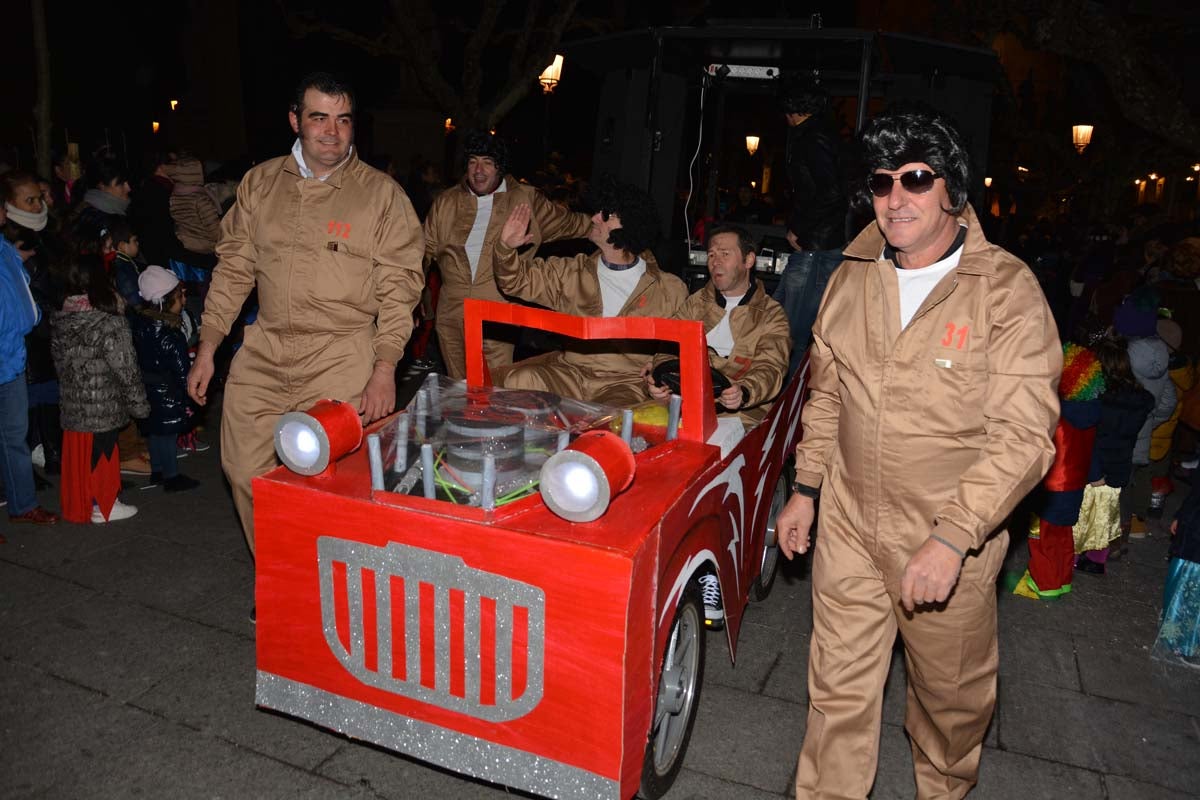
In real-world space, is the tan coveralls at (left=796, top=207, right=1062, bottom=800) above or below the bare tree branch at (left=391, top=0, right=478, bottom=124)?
below

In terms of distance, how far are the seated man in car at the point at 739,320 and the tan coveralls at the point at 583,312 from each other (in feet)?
0.50

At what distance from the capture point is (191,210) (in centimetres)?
795

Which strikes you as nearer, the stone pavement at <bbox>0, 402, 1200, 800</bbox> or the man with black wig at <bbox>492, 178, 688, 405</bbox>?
the stone pavement at <bbox>0, 402, 1200, 800</bbox>

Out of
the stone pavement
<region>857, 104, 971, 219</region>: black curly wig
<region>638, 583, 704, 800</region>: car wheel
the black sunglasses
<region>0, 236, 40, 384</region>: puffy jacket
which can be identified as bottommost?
the stone pavement

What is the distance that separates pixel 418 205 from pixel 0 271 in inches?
259

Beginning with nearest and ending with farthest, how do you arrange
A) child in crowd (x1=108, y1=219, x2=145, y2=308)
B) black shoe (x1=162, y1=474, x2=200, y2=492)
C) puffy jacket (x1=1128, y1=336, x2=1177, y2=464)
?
puffy jacket (x1=1128, y1=336, x2=1177, y2=464), child in crowd (x1=108, y1=219, x2=145, y2=308), black shoe (x1=162, y1=474, x2=200, y2=492)

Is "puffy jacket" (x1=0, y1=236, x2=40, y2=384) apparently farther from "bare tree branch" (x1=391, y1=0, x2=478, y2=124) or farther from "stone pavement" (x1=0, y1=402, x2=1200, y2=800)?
"bare tree branch" (x1=391, y1=0, x2=478, y2=124)

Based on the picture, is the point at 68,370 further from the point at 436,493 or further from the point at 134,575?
the point at 436,493

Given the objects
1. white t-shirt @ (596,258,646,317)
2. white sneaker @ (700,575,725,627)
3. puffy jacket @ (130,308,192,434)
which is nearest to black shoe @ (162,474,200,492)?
puffy jacket @ (130,308,192,434)

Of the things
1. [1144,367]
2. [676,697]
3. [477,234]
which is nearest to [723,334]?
[477,234]

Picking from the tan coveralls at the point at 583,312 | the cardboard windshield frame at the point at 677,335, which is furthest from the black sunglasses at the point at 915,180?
the tan coveralls at the point at 583,312

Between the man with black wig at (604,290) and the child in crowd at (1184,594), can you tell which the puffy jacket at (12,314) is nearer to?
the man with black wig at (604,290)

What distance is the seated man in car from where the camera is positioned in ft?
14.3

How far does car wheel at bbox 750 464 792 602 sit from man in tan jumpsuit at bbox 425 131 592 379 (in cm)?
190
